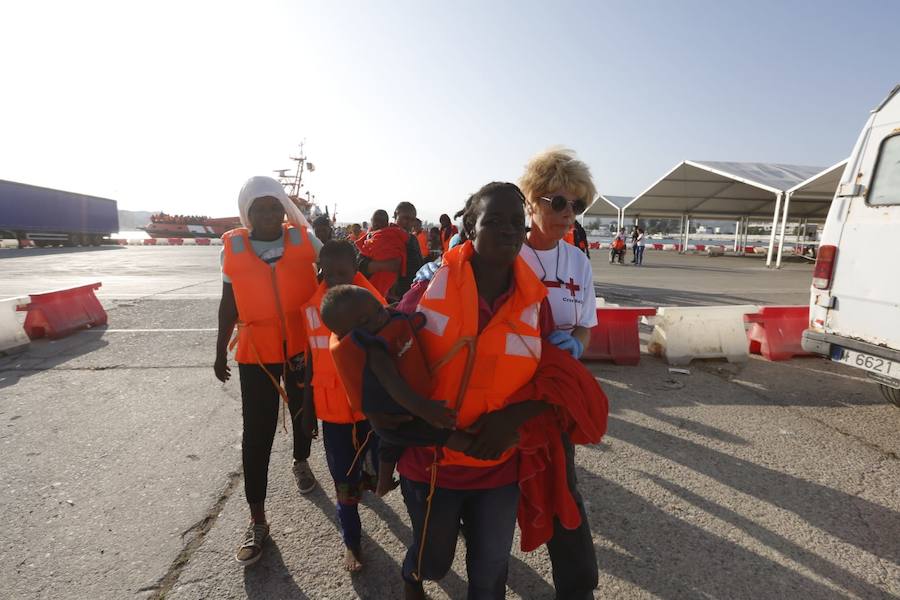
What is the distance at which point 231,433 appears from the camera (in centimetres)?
393

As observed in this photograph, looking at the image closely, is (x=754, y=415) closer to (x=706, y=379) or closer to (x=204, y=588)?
(x=706, y=379)

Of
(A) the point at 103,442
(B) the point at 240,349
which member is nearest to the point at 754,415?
(B) the point at 240,349

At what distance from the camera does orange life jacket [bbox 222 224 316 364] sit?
2545 mm

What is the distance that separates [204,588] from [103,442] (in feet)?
7.40

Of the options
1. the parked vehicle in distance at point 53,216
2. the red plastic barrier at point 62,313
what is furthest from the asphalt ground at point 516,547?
the parked vehicle in distance at point 53,216

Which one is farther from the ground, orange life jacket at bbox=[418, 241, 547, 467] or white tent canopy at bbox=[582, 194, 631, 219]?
white tent canopy at bbox=[582, 194, 631, 219]

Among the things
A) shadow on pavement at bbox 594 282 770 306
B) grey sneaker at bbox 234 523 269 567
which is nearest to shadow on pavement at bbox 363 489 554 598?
grey sneaker at bbox 234 523 269 567

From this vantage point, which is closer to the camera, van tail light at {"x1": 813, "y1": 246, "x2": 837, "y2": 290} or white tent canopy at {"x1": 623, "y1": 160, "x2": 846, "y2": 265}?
van tail light at {"x1": 813, "y1": 246, "x2": 837, "y2": 290}

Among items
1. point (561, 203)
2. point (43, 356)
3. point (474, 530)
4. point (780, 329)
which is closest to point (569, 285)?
point (561, 203)

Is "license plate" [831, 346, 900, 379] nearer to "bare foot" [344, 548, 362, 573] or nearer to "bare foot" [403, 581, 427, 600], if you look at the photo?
"bare foot" [403, 581, 427, 600]

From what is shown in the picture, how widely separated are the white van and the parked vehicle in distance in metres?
35.1

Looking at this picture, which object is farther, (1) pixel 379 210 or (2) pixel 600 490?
(1) pixel 379 210

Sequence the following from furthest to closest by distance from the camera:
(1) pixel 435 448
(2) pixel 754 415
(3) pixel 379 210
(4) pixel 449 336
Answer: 1. (3) pixel 379 210
2. (2) pixel 754 415
3. (1) pixel 435 448
4. (4) pixel 449 336

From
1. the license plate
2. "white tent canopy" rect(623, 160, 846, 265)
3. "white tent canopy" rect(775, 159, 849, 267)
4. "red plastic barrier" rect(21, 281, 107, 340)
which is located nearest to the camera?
the license plate
